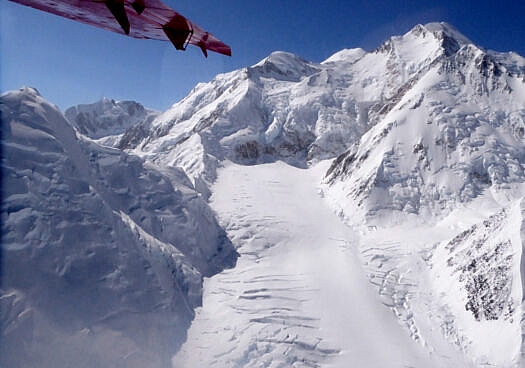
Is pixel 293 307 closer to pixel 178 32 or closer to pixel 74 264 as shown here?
pixel 74 264

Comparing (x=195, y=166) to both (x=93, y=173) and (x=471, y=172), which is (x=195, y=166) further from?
(x=471, y=172)

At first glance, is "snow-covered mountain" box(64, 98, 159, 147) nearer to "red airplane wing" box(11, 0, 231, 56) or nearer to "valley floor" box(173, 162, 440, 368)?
"valley floor" box(173, 162, 440, 368)

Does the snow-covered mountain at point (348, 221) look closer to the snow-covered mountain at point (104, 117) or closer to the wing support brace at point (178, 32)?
the wing support brace at point (178, 32)

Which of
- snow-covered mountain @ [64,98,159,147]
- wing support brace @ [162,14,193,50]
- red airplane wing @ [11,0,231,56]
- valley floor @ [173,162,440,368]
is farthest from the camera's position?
snow-covered mountain @ [64,98,159,147]

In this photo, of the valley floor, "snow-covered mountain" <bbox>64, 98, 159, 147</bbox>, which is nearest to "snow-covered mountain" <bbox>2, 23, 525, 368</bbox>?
the valley floor

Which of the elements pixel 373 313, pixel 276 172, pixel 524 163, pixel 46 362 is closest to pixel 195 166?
pixel 276 172

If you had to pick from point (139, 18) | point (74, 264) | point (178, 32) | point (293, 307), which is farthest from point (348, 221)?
point (139, 18)
